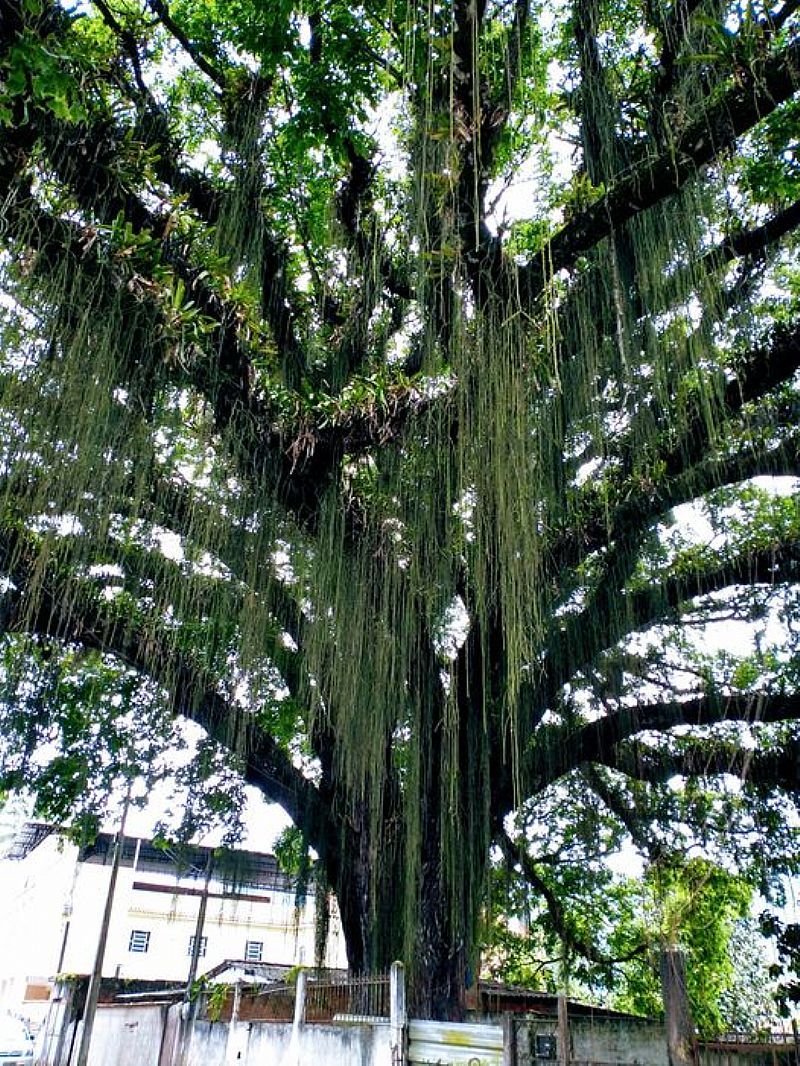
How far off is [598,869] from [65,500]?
16.4 feet

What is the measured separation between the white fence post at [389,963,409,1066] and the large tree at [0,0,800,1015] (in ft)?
1.24

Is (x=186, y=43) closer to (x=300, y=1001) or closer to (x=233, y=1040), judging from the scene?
(x=300, y=1001)

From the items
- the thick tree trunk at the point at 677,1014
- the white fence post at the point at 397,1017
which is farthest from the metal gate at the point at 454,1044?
the thick tree trunk at the point at 677,1014

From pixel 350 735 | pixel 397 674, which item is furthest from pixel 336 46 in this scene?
pixel 350 735

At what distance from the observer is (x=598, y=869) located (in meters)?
6.30

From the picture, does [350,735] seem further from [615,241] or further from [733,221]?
[733,221]

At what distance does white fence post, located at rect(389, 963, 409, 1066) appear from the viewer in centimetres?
337

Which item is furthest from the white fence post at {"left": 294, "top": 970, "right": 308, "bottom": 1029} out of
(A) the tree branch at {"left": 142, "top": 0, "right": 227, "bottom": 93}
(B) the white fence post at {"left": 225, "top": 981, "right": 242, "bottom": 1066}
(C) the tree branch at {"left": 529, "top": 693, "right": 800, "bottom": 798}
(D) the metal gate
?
(A) the tree branch at {"left": 142, "top": 0, "right": 227, "bottom": 93}

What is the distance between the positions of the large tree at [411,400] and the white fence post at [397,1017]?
38cm

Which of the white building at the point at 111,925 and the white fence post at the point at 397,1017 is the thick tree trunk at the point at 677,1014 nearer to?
the white fence post at the point at 397,1017

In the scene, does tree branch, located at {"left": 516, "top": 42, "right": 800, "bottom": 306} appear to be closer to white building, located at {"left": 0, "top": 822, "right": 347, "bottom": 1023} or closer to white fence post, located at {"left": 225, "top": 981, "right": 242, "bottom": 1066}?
white fence post, located at {"left": 225, "top": 981, "right": 242, "bottom": 1066}

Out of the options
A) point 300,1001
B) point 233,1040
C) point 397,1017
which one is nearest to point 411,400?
point 397,1017

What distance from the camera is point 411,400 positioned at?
9.61 feet

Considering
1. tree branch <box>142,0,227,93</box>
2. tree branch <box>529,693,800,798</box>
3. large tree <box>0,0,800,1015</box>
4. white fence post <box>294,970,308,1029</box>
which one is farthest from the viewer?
white fence post <box>294,970,308,1029</box>
